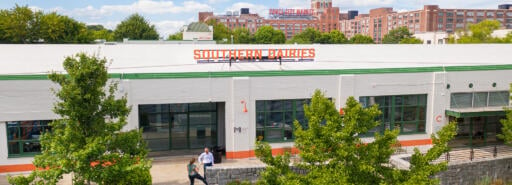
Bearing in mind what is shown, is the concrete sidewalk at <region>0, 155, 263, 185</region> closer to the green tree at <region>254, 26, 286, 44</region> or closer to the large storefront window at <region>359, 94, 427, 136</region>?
the large storefront window at <region>359, 94, 427, 136</region>

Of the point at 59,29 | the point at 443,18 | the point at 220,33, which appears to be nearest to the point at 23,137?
the point at 59,29

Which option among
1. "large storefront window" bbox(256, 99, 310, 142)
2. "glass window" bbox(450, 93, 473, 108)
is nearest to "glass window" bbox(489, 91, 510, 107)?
"glass window" bbox(450, 93, 473, 108)

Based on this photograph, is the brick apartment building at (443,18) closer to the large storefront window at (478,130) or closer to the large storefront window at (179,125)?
the large storefront window at (478,130)

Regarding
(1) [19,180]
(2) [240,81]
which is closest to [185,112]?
(2) [240,81]

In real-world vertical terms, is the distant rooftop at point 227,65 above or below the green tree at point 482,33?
below

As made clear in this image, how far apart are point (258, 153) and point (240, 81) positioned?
8.37 meters

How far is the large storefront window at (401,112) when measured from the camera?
76.3 ft

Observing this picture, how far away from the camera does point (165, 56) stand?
26.2 metres

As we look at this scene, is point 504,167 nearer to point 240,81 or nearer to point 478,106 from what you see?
point 478,106

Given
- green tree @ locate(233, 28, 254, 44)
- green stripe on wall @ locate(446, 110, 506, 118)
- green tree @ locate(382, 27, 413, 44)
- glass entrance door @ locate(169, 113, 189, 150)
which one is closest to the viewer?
glass entrance door @ locate(169, 113, 189, 150)

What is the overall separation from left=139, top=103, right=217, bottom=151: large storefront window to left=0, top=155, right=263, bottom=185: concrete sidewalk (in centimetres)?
128

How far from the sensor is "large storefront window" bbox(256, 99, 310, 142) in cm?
2181

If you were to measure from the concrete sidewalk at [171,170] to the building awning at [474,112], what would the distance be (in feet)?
38.4

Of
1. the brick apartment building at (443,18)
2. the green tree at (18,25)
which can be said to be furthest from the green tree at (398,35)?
the green tree at (18,25)
